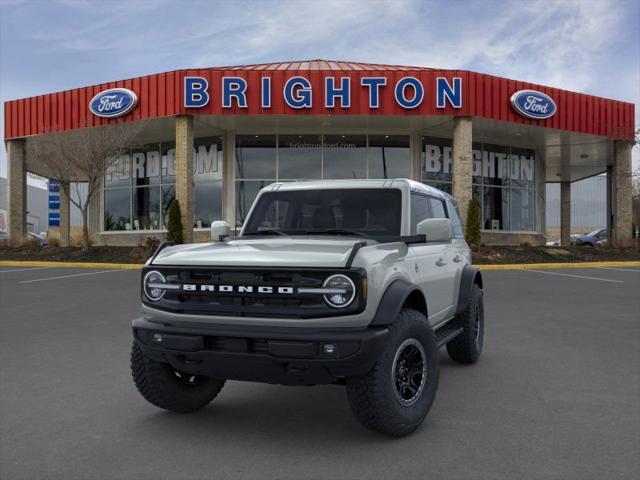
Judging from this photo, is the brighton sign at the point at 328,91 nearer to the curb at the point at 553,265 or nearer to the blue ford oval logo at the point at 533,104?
the blue ford oval logo at the point at 533,104

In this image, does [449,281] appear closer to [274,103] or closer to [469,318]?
[469,318]

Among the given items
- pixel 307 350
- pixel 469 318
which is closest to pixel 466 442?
pixel 307 350

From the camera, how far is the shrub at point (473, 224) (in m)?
19.8

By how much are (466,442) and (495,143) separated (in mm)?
24332

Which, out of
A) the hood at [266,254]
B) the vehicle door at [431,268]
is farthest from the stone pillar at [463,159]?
the hood at [266,254]

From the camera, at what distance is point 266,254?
3553mm

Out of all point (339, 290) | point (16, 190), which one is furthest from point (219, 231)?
point (16, 190)

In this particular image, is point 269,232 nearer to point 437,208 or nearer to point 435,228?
point 435,228

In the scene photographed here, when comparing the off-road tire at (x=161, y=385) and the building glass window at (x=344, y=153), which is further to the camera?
the building glass window at (x=344, y=153)

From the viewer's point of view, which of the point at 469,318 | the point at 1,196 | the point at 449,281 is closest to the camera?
the point at 449,281

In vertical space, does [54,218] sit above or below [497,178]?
below

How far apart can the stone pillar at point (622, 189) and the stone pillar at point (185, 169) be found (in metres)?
18.0

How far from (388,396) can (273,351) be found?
30.1 inches

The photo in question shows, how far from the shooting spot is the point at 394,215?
15.1 feet
